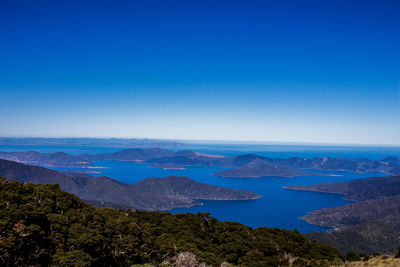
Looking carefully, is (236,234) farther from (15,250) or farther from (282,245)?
(15,250)

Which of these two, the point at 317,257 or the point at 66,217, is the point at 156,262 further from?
the point at 317,257

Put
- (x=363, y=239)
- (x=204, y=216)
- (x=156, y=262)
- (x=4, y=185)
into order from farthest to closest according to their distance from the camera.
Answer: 1. (x=363, y=239)
2. (x=204, y=216)
3. (x=4, y=185)
4. (x=156, y=262)


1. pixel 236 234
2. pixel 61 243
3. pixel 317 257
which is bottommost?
pixel 317 257

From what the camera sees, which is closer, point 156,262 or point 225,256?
point 156,262

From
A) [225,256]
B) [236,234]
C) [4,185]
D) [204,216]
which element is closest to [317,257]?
[236,234]

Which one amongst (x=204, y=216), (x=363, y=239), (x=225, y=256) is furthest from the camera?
(x=363, y=239)

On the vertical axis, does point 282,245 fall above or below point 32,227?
below

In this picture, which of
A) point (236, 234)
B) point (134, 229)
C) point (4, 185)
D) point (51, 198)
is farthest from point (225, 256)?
point (4, 185)
